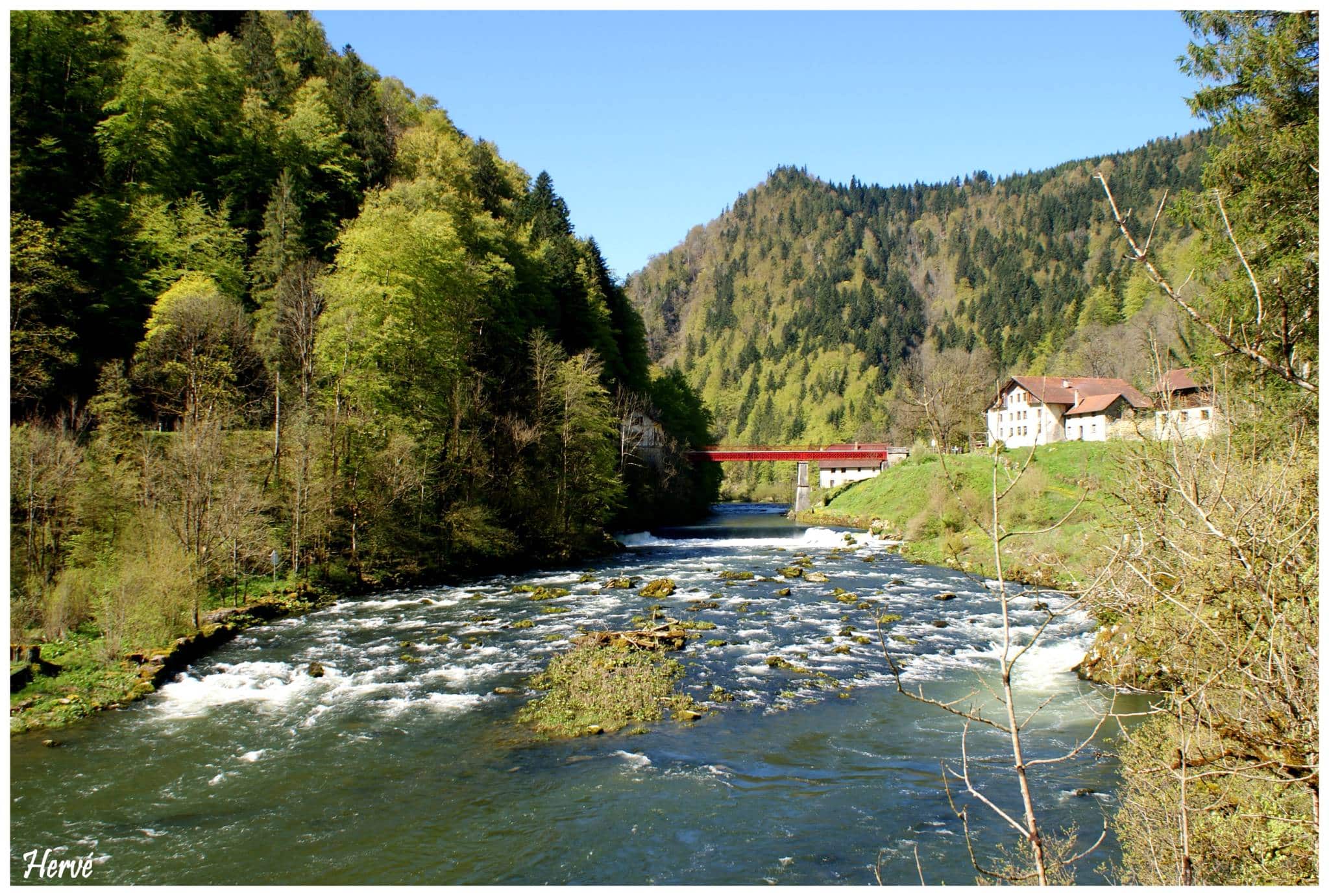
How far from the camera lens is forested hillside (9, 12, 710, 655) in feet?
70.9

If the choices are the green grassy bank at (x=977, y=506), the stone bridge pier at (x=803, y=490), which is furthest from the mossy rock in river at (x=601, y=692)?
the stone bridge pier at (x=803, y=490)

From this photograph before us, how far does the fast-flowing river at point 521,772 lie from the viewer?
10016mm

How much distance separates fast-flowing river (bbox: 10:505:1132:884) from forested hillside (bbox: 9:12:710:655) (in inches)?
206

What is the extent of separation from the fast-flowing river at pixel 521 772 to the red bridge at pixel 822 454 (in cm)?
5028

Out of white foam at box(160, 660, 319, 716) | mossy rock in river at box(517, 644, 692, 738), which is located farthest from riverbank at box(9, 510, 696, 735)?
mossy rock in river at box(517, 644, 692, 738)

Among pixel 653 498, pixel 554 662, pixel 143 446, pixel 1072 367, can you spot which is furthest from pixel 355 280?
pixel 1072 367

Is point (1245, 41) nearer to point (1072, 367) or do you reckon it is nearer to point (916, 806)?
point (916, 806)

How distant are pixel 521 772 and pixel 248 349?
27.1 meters

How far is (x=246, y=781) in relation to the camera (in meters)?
12.1

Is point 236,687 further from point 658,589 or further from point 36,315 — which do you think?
point 36,315

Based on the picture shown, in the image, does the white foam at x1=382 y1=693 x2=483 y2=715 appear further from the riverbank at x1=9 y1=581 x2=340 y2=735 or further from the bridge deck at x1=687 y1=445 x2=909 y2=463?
the bridge deck at x1=687 y1=445 x2=909 y2=463

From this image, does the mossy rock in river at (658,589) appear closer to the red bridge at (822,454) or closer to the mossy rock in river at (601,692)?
the mossy rock in river at (601,692)

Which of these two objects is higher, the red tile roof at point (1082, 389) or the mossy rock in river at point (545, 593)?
the red tile roof at point (1082, 389)

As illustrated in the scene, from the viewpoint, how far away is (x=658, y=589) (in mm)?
28062
